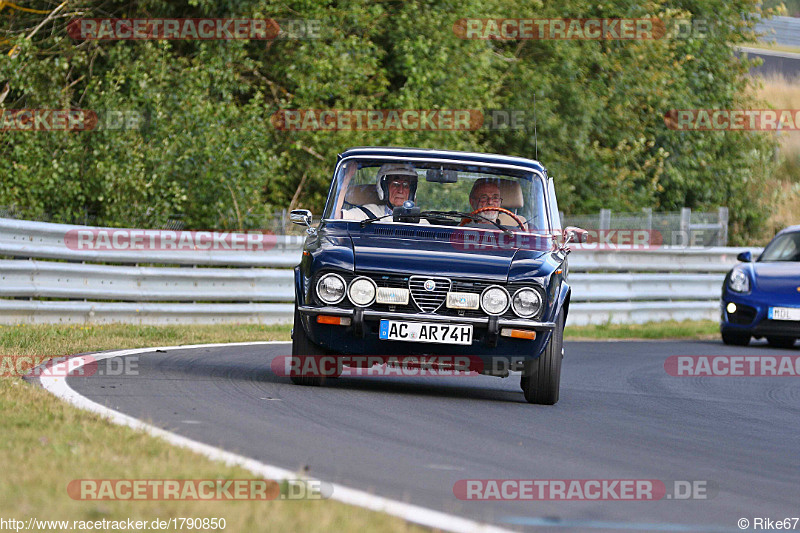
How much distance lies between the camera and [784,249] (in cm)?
1698

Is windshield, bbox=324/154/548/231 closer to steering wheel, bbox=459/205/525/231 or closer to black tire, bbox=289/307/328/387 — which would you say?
steering wheel, bbox=459/205/525/231

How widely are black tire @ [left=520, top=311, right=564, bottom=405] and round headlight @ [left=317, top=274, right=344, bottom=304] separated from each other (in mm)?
1319

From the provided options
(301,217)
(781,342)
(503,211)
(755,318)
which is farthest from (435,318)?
(781,342)

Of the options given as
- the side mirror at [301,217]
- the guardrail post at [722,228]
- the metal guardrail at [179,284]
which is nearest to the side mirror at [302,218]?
the side mirror at [301,217]

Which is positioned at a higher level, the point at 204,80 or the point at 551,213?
the point at 204,80

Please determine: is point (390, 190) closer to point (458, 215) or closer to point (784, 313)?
point (458, 215)

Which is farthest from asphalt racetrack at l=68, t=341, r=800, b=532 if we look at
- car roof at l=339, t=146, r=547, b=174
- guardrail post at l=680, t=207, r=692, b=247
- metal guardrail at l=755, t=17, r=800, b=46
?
metal guardrail at l=755, t=17, r=800, b=46

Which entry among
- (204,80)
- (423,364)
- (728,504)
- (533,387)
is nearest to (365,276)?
(423,364)

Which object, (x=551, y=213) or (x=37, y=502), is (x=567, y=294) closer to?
(x=551, y=213)

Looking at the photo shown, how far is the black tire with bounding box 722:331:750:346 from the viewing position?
16.3 meters

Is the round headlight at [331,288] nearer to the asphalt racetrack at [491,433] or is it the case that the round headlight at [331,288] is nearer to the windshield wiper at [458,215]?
the asphalt racetrack at [491,433]

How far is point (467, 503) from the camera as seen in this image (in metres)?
4.68

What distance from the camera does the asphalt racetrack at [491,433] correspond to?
489cm

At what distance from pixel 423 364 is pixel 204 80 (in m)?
12.8
